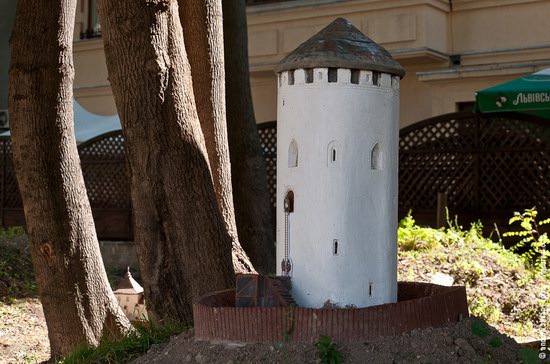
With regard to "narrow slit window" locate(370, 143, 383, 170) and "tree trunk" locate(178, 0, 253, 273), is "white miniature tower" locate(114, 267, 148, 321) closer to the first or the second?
"tree trunk" locate(178, 0, 253, 273)

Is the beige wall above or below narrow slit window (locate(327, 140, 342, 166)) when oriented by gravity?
above

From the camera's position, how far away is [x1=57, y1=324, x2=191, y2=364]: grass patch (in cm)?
649

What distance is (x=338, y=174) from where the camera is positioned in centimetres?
545

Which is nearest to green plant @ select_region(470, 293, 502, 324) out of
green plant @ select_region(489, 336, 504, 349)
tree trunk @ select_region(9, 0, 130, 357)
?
tree trunk @ select_region(9, 0, 130, 357)

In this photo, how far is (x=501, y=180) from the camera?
547 inches

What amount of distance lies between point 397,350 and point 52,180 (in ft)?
12.2

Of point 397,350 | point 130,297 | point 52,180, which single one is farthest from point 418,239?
point 397,350

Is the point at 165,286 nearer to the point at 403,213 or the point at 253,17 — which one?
the point at 403,213

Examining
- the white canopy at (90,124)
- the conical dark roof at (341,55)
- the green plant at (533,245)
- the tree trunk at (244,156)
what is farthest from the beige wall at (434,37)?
the conical dark roof at (341,55)

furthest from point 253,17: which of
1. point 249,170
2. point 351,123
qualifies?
point 351,123

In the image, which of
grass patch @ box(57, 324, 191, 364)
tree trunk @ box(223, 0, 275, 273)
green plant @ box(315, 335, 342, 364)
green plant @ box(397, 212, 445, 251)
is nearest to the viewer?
green plant @ box(315, 335, 342, 364)

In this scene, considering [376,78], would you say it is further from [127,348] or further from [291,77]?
[127,348]

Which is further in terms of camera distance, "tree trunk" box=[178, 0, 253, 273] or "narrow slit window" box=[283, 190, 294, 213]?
"tree trunk" box=[178, 0, 253, 273]

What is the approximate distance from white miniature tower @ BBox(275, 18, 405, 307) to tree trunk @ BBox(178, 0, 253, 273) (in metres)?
3.25
